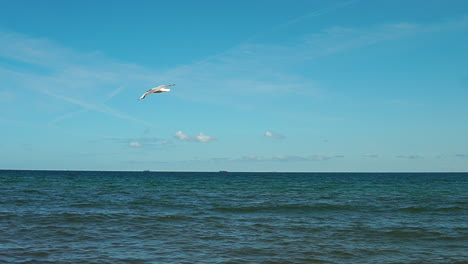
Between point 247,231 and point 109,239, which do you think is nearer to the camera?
point 109,239

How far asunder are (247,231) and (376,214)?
9307 mm

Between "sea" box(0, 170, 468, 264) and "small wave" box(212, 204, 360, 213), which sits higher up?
"small wave" box(212, 204, 360, 213)

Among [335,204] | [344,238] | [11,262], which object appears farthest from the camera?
[335,204]

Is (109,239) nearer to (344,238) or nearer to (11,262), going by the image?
(11,262)

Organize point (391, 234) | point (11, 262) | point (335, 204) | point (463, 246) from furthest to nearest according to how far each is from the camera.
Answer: point (335, 204) < point (391, 234) < point (463, 246) < point (11, 262)

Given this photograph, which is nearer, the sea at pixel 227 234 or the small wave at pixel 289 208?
the sea at pixel 227 234

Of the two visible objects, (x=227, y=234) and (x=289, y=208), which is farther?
(x=289, y=208)

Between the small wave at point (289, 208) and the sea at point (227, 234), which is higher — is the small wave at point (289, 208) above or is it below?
above

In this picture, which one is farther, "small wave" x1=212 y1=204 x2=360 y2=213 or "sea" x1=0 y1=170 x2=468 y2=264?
"small wave" x1=212 y1=204 x2=360 y2=213

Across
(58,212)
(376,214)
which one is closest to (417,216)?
(376,214)

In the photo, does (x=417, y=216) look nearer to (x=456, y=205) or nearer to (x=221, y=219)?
(x=456, y=205)

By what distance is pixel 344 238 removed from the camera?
1650 cm

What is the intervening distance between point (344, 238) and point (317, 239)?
1.08 meters

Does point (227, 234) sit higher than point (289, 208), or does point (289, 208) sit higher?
point (289, 208)
